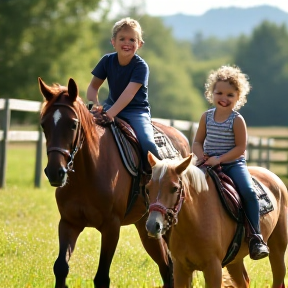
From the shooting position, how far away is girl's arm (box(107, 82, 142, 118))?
7.58m

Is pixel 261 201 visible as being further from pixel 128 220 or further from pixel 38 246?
pixel 38 246

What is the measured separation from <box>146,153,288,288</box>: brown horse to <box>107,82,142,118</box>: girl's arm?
1.48m

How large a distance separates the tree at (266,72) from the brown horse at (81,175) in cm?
9483

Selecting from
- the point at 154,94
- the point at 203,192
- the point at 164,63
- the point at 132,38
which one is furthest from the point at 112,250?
the point at 164,63

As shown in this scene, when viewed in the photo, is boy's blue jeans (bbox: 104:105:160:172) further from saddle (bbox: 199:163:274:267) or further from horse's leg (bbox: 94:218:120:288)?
saddle (bbox: 199:163:274:267)

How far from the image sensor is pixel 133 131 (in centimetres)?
770

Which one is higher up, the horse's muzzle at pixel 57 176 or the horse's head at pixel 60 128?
the horse's head at pixel 60 128

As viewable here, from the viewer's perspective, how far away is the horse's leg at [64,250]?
669 cm

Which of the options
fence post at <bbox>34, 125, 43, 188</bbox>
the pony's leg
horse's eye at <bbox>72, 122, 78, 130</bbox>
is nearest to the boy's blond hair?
horse's eye at <bbox>72, 122, 78, 130</bbox>

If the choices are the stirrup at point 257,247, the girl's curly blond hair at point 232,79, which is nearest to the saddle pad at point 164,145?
the girl's curly blond hair at point 232,79

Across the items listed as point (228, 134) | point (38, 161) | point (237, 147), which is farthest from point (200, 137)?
point (38, 161)

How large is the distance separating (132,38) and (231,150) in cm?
171

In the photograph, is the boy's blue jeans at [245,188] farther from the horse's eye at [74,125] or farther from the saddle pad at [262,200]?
the horse's eye at [74,125]

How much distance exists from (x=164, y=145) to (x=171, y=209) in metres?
2.50
